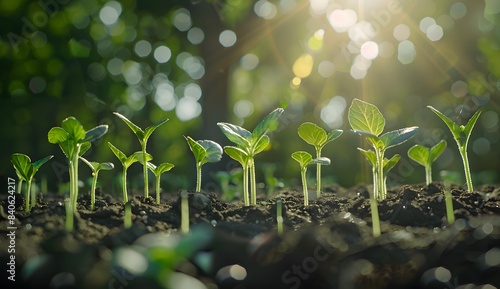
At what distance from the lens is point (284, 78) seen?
9.08m

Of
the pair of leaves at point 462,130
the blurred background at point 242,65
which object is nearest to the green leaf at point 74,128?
the pair of leaves at point 462,130

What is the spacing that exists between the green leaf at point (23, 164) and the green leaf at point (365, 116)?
4.22ft

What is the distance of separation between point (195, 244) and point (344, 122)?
26.6ft

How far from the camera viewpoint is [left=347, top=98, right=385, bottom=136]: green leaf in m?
1.84

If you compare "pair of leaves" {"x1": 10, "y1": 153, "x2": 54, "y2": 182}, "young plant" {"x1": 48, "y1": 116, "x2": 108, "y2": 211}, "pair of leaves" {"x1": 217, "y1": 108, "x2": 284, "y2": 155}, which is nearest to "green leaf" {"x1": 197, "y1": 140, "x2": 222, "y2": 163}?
"pair of leaves" {"x1": 217, "y1": 108, "x2": 284, "y2": 155}

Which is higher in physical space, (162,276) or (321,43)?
(321,43)

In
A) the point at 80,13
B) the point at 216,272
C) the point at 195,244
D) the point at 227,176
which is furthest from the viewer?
the point at 80,13

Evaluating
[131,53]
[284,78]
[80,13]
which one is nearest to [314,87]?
[284,78]

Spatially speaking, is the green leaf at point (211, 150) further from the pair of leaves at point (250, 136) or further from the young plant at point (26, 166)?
the young plant at point (26, 166)

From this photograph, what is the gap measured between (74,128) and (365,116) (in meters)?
1.10

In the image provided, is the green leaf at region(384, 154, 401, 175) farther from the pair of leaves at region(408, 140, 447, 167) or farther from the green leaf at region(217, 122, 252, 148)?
the green leaf at region(217, 122, 252, 148)

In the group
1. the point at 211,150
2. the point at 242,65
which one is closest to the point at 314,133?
the point at 211,150

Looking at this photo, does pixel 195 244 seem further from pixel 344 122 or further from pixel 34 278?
pixel 344 122

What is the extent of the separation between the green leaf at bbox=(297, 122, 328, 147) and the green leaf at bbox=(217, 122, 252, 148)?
0.23m
